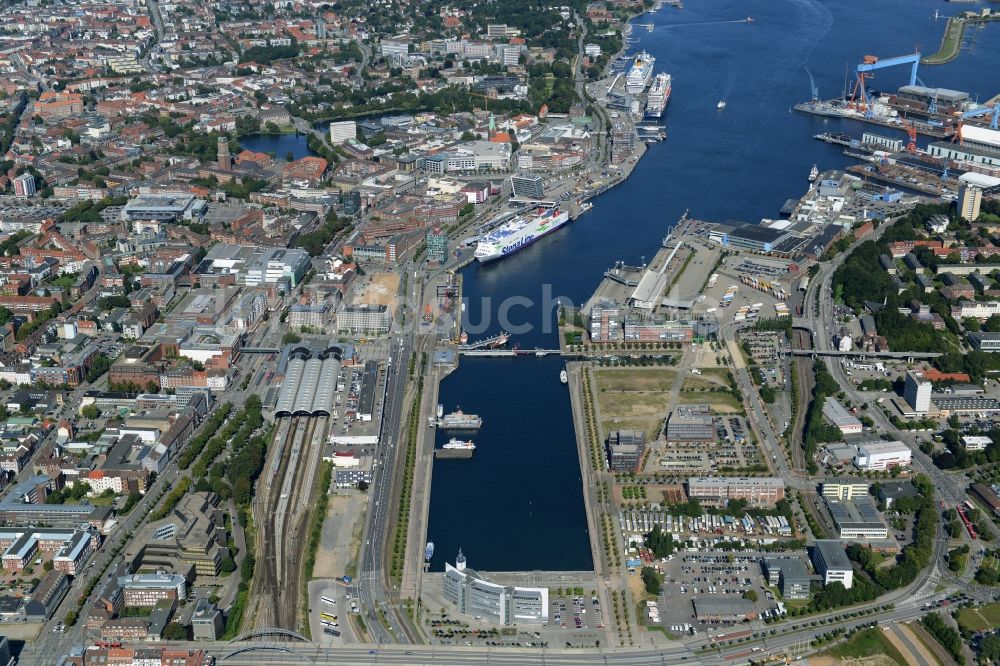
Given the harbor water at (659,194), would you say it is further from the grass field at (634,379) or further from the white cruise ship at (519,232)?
the grass field at (634,379)

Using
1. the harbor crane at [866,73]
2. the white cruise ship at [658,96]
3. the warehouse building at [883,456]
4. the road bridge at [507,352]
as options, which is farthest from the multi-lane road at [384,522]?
the harbor crane at [866,73]

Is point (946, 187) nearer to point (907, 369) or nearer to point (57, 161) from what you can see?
point (907, 369)

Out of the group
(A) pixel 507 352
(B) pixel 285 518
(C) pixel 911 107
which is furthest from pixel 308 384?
(C) pixel 911 107

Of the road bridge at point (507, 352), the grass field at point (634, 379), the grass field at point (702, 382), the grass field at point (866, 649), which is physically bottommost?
the road bridge at point (507, 352)

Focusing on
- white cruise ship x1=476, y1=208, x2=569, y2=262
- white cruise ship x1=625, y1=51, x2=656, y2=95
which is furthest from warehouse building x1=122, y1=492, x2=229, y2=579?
white cruise ship x1=625, y1=51, x2=656, y2=95

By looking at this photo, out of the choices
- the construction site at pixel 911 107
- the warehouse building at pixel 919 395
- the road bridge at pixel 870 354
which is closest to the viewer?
the warehouse building at pixel 919 395

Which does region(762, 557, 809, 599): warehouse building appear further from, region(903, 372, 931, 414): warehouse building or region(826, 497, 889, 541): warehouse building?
region(903, 372, 931, 414): warehouse building
